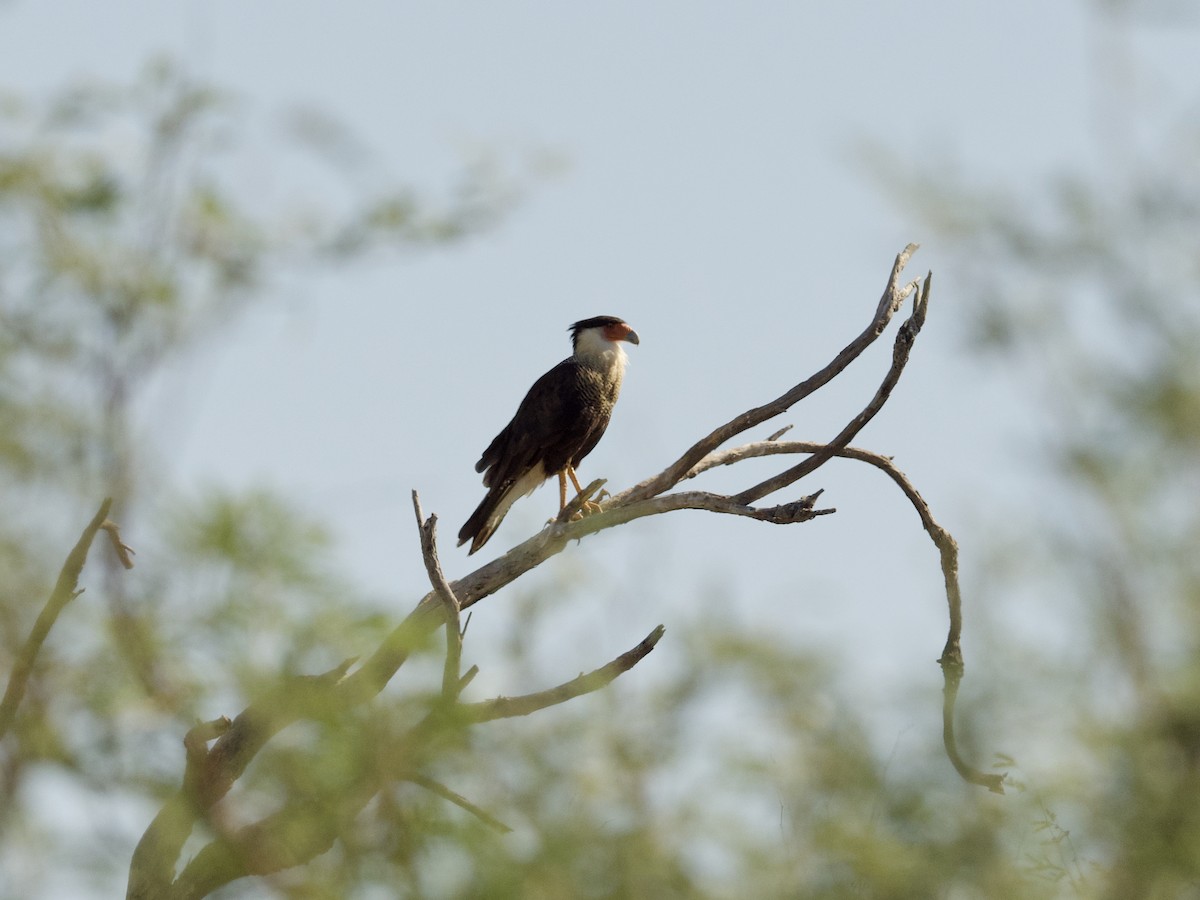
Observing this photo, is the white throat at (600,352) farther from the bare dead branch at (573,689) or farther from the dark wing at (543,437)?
the bare dead branch at (573,689)

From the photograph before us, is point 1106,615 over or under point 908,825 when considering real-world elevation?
over

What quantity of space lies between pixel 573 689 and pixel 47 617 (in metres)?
1.74

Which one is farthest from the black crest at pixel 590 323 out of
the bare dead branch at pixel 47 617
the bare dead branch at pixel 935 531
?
the bare dead branch at pixel 47 617

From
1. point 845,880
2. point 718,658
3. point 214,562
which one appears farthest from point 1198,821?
point 718,658

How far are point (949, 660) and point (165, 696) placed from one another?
10.4 ft

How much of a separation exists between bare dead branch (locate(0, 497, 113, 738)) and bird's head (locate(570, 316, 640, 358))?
4.13 meters

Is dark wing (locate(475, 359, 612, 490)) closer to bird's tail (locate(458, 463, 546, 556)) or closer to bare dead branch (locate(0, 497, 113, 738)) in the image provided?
bird's tail (locate(458, 463, 546, 556))

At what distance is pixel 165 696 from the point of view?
10.2ft

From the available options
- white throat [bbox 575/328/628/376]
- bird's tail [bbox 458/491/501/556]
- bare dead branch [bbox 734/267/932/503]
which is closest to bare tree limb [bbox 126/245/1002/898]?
bare dead branch [bbox 734/267/932/503]

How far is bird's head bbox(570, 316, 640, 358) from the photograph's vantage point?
7.82m

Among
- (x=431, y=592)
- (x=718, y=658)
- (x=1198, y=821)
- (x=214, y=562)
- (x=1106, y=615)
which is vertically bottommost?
(x=1198, y=821)

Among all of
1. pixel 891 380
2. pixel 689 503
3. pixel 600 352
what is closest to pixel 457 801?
pixel 689 503

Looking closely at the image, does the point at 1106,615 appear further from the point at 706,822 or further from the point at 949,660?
the point at 949,660

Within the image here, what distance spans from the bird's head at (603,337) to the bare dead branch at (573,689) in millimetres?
3186
